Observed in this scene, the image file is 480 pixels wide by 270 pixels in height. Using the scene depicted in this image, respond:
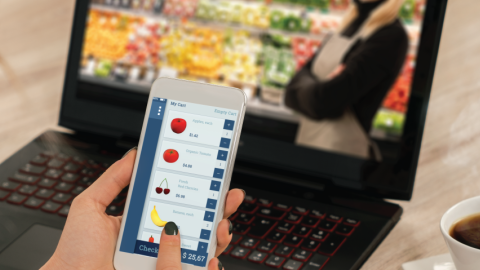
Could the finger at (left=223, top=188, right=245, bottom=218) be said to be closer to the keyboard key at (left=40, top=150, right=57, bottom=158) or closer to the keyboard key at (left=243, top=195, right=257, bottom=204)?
the keyboard key at (left=243, top=195, right=257, bottom=204)

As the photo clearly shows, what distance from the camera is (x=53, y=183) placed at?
0.65 meters

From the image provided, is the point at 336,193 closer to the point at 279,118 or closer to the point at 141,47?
the point at 279,118

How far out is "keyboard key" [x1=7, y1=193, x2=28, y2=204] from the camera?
62cm

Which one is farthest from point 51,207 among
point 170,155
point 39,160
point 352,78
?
point 352,78

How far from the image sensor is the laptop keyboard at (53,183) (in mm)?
616

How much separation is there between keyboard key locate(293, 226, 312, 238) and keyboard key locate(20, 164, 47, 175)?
41 centimetres

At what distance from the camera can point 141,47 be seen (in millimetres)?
767

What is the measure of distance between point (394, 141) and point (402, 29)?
0.56 ft

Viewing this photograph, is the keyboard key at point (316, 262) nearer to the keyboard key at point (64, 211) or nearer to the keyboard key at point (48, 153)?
the keyboard key at point (64, 211)

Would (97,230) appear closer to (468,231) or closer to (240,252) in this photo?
(240,252)

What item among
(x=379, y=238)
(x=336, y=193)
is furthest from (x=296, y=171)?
(x=379, y=238)

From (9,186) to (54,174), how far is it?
0.06 meters

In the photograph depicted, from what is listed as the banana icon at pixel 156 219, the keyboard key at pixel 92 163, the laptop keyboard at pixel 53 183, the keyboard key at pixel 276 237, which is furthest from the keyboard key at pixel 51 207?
the keyboard key at pixel 276 237

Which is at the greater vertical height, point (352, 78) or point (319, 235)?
point (352, 78)
